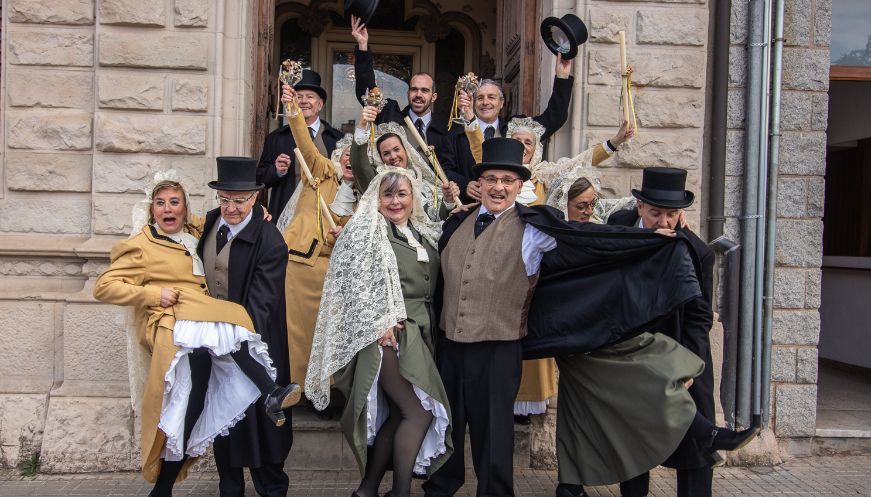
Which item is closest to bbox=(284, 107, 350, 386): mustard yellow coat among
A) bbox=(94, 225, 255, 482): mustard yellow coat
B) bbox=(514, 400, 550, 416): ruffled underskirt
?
bbox=(94, 225, 255, 482): mustard yellow coat

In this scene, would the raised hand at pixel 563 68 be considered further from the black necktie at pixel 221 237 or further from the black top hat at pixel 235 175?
the black necktie at pixel 221 237

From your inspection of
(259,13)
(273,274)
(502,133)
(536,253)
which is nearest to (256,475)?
(273,274)

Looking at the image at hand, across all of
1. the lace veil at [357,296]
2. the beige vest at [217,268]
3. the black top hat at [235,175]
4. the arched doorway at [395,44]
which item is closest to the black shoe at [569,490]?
the lace veil at [357,296]

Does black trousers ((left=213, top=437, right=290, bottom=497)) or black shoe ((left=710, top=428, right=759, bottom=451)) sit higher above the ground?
black shoe ((left=710, top=428, right=759, bottom=451))

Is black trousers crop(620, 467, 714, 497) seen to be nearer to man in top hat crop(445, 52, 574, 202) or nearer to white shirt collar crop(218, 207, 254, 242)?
man in top hat crop(445, 52, 574, 202)

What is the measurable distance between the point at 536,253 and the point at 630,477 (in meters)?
1.33

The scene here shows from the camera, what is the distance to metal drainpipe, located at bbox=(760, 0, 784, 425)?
595 centimetres

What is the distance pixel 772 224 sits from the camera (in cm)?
598

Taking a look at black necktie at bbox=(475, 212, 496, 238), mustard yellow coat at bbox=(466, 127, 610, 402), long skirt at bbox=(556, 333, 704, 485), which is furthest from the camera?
mustard yellow coat at bbox=(466, 127, 610, 402)

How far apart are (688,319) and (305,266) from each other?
8.40ft

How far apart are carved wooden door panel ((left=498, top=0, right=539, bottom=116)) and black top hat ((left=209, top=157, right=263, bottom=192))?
9.48 ft

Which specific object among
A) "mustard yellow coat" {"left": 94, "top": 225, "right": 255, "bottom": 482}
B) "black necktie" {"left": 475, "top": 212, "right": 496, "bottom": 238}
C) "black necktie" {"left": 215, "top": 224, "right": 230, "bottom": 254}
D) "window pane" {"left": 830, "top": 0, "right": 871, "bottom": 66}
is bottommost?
"mustard yellow coat" {"left": 94, "top": 225, "right": 255, "bottom": 482}

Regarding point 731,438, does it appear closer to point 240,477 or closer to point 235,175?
point 240,477

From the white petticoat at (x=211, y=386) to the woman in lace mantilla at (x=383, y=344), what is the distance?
366mm
